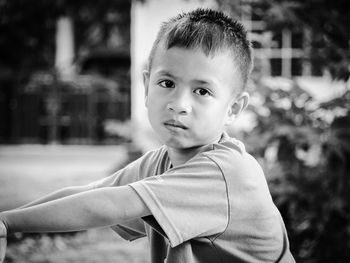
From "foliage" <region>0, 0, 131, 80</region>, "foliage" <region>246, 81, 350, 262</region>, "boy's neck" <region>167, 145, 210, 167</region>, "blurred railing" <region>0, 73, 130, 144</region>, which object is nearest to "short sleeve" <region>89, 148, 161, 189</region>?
"boy's neck" <region>167, 145, 210, 167</region>

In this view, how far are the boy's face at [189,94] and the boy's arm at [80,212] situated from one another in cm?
27

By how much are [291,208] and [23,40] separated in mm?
3206

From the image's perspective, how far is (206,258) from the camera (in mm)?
1399

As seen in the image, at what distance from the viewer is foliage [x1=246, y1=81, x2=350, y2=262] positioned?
3.20m

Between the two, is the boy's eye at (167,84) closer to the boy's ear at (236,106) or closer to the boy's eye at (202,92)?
the boy's eye at (202,92)

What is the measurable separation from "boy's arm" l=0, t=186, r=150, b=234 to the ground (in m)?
3.32

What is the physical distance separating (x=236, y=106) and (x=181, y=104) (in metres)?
0.28

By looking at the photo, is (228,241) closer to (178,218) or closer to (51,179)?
(178,218)

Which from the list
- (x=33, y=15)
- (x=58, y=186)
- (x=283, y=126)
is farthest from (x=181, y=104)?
(x=58, y=186)

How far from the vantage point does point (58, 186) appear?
7613 mm

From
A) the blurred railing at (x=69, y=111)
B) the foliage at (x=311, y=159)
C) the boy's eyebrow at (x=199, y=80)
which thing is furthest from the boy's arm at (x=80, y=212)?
the blurred railing at (x=69, y=111)

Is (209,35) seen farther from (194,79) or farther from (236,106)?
(236,106)

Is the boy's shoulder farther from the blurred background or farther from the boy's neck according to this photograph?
the blurred background

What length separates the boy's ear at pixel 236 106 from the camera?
1570 mm
